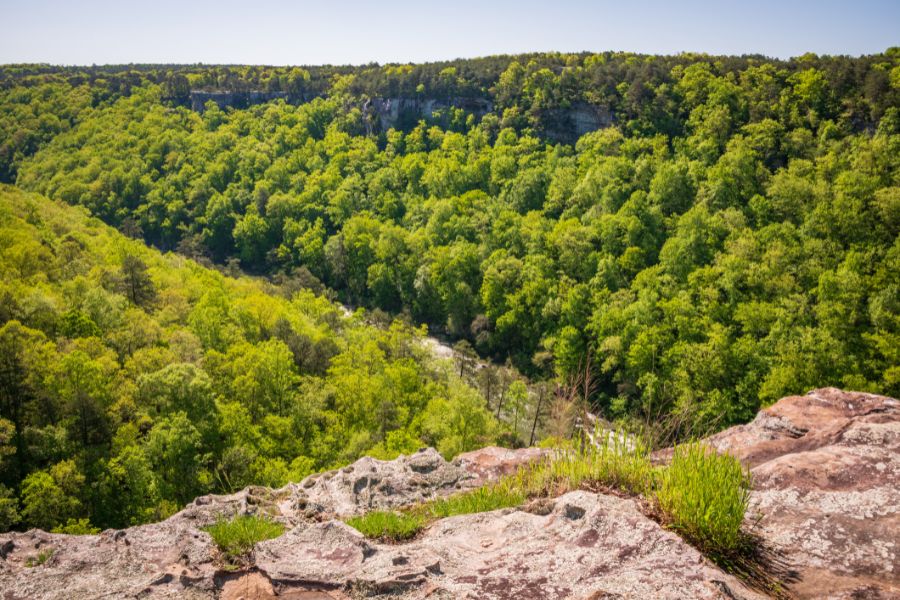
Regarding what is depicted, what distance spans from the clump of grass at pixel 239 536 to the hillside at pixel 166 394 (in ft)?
33.4

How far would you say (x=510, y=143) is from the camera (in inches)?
3305

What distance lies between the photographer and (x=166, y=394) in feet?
96.7

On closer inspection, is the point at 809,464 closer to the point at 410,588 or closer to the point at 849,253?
the point at 410,588

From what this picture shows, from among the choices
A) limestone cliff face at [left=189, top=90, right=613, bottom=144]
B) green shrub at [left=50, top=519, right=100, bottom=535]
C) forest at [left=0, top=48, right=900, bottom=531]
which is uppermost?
limestone cliff face at [left=189, top=90, right=613, bottom=144]

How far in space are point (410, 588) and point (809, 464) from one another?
598 centimetres

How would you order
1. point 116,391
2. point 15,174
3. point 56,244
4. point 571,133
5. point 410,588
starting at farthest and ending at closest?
point 15,174 → point 571,133 → point 56,244 → point 116,391 → point 410,588

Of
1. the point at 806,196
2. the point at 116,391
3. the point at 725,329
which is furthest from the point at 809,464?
the point at 806,196

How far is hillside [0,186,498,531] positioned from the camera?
25141 millimetres

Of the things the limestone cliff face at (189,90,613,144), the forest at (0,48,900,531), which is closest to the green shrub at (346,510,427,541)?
the forest at (0,48,900,531)

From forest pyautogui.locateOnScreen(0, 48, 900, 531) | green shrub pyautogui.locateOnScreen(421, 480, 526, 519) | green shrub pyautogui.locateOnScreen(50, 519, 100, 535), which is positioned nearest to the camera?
green shrub pyautogui.locateOnScreen(421, 480, 526, 519)

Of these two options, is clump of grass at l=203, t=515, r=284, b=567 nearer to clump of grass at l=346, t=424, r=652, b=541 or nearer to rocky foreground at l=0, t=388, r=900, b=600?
rocky foreground at l=0, t=388, r=900, b=600

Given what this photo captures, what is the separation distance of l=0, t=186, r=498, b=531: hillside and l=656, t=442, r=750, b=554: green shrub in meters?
14.5

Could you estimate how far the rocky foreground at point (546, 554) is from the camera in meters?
5.25

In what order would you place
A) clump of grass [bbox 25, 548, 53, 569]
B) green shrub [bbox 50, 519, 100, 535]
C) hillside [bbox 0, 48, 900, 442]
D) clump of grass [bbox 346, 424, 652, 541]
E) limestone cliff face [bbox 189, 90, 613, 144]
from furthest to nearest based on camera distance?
limestone cliff face [bbox 189, 90, 613, 144] < hillside [bbox 0, 48, 900, 442] < green shrub [bbox 50, 519, 100, 535] < clump of grass [bbox 25, 548, 53, 569] < clump of grass [bbox 346, 424, 652, 541]
